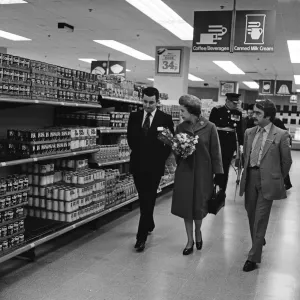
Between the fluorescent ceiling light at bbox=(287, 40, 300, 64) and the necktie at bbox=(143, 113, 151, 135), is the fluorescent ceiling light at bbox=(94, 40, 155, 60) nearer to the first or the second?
the fluorescent ceiling light at bbox=(287, 40, 300, 64)

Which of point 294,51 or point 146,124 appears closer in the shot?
point 146,124

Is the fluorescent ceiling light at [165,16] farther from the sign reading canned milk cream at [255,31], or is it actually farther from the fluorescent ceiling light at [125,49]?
the fluorescent ceiling light at [125,49]

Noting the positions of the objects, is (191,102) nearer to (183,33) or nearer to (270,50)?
(270,50)

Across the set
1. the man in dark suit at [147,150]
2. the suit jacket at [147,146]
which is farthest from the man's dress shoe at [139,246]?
the suit jacket at [147,146]

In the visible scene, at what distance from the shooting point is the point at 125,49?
13742 mm

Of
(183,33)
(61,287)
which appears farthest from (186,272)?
(183,33)

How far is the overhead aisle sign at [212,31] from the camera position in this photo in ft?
22.8

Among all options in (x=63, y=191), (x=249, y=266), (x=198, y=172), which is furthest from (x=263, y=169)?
(x=63, y=191)

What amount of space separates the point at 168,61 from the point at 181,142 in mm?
8509

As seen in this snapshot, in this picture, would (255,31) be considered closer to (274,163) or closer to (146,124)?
(146,124)

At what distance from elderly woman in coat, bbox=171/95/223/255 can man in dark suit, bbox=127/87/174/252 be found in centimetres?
25

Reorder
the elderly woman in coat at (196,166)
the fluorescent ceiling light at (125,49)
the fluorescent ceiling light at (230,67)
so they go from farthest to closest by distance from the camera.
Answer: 1. the fluorescent ceiling light at (230,67)
2. the fluorescent ceiling light at (125,49)
3. the elderly woman in coat at (196,166)

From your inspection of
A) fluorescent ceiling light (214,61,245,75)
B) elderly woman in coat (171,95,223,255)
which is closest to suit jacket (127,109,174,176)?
elderly woman in coat (171,95,223,255)

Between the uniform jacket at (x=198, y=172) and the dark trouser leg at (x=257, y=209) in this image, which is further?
the uniform jacket at (x=198, y=172)
